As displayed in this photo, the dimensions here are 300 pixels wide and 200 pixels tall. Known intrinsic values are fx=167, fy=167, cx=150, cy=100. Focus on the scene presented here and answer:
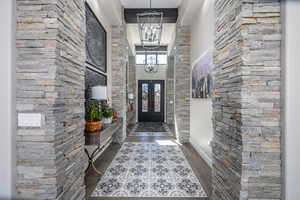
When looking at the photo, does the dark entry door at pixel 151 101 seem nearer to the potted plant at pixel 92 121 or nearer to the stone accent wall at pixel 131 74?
the stone accent wall at pixel 131 74

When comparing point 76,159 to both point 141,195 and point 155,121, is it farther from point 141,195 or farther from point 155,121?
point 155,121

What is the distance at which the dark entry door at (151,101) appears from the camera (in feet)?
33.0

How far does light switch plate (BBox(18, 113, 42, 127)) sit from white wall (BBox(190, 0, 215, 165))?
281 cm

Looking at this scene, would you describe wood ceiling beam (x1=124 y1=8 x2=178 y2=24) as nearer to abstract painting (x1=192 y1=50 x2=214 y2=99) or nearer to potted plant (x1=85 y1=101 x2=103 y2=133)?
abstract painting (x1=192 y1=50 x2=214 y2=99)

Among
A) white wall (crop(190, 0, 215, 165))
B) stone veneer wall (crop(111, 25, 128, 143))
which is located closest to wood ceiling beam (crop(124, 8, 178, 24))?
stone veneer wall (crop(111, 25, 128, 143))

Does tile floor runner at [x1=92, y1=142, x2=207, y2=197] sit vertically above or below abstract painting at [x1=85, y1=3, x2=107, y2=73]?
below

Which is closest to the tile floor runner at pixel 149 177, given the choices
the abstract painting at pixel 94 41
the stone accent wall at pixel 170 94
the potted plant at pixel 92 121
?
the potted plant at pixel 92 121

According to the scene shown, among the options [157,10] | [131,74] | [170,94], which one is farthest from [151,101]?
[157,10]

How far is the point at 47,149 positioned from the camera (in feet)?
4.69

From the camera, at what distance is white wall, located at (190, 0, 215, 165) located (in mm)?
3293
